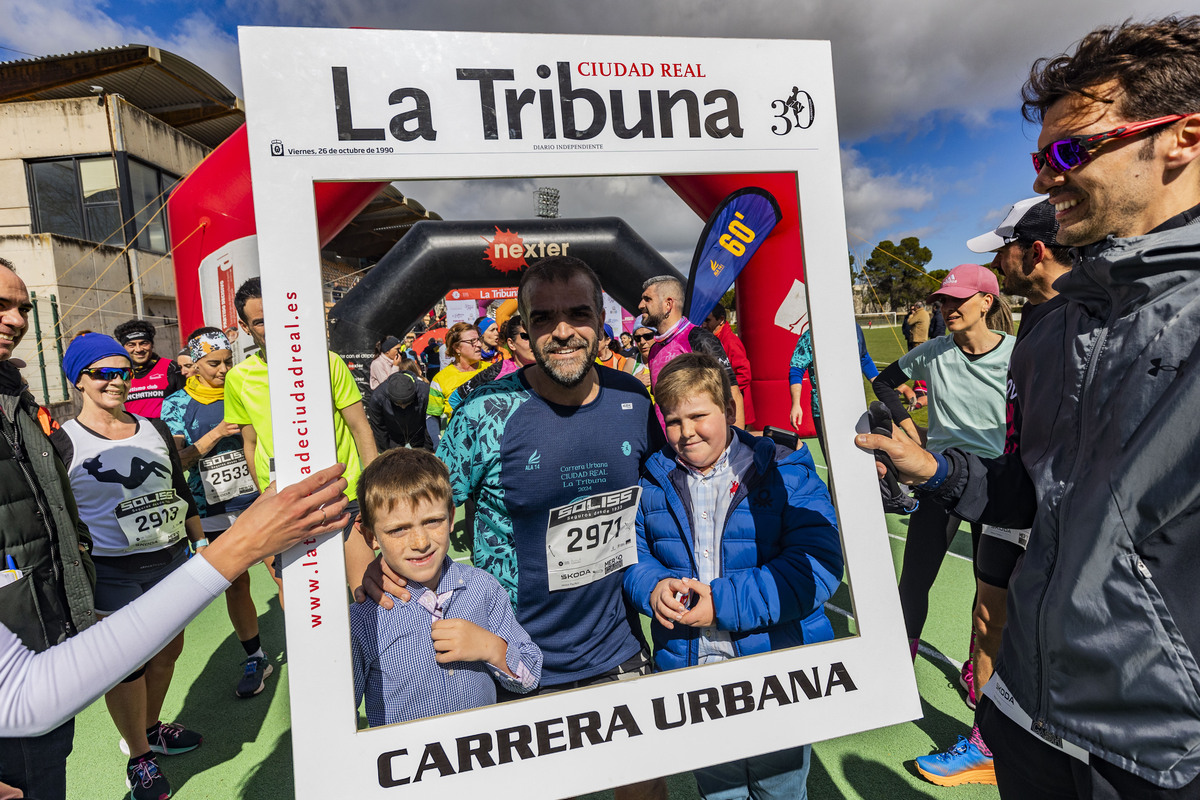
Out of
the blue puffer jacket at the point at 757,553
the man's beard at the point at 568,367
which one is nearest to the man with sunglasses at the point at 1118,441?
the blue puffer jacket at the point at 757,553

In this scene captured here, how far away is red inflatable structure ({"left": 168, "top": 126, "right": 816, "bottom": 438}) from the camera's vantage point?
126 inches

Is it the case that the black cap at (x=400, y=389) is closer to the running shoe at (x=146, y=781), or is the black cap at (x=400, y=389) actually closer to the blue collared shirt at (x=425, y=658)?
the running shoe at (x=146, y=781)

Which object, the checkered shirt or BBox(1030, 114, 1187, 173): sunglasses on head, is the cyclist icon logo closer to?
BBox(1030, 114, 1187, 173): sunglasses on head

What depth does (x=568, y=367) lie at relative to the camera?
1612 mm

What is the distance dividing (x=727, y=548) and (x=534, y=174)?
3.29 feet

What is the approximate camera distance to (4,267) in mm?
1482

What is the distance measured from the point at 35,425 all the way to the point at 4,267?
41cm

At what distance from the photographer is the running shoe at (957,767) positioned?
213 centimetres

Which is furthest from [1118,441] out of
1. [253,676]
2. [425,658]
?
[253,676]

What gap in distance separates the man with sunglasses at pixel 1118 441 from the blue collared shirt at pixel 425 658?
1.05 meters

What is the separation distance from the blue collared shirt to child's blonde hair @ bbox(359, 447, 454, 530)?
6.9 inches

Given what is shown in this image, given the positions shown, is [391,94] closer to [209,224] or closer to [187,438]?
[187,438]

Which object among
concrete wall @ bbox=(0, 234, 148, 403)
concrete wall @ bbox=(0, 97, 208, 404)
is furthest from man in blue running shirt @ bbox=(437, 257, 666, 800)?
concrete wall @ bbox=(0, 97, 208, 404)

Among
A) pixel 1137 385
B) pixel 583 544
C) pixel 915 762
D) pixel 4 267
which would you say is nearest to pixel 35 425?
pixel 4 267
